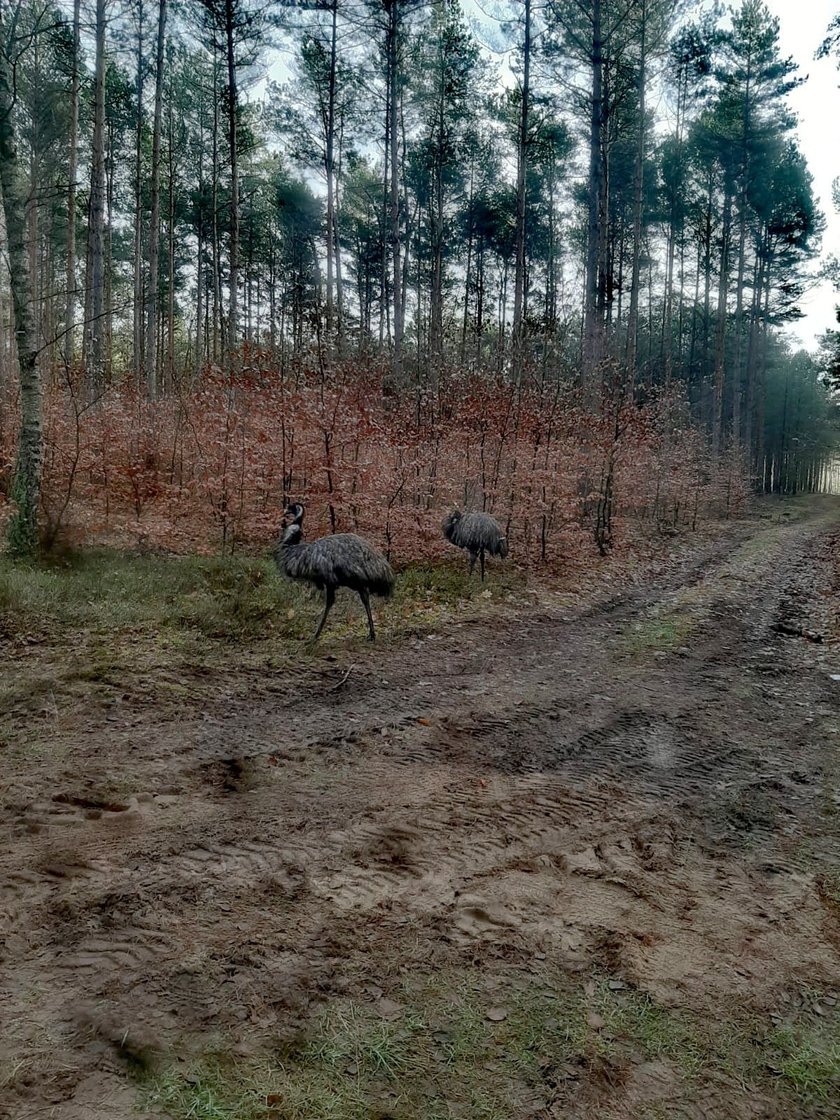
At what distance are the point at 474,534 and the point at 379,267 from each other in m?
24.4

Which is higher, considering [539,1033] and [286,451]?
[286,451]

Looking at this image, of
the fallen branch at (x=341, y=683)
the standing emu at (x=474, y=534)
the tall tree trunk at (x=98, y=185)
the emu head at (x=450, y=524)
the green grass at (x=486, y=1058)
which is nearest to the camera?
the green grass at (x=486, y=1058)

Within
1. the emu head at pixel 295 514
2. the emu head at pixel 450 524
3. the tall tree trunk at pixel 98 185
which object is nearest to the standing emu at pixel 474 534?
the emu head at pixel 450 524

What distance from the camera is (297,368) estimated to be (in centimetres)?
1089

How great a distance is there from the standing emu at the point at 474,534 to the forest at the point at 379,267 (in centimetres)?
69

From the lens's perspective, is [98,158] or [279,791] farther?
[98,158]

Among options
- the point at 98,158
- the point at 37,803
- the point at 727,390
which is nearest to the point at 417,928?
the point at 37,803

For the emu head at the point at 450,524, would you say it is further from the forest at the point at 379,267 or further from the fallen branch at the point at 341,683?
the fallen branch at the point at 341,683

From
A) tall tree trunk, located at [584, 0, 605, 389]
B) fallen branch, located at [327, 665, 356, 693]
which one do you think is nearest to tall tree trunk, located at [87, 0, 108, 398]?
fallen branch, located at [327, 665, 356, 693]

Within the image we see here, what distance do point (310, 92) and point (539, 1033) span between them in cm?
2582

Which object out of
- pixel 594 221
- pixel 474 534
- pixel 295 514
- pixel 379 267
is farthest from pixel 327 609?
pixel 379 267

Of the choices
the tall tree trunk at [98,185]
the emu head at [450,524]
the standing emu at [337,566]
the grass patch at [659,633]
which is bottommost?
the grass patch at [659,633]

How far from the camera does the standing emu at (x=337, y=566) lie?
A: 7289 millimetres

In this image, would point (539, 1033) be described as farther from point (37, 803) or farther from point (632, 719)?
point (632, 719)
